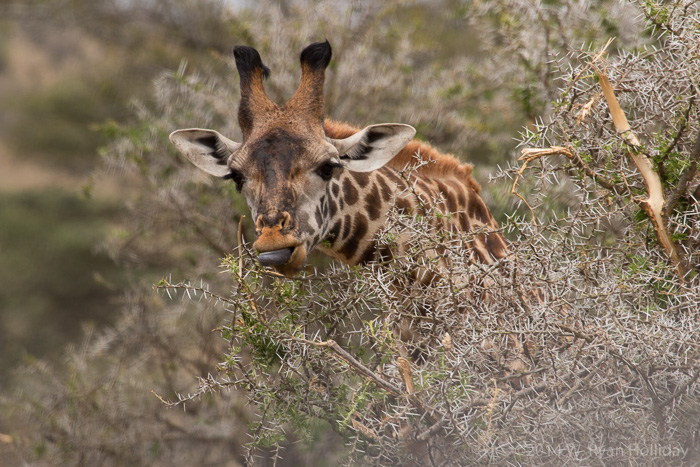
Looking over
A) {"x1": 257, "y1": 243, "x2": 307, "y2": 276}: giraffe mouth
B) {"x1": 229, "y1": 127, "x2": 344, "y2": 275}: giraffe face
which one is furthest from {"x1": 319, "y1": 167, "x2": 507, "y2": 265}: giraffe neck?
{"x1": 257, "y1": 243, "x2": 307, "y2": 276}: giraffe mouth

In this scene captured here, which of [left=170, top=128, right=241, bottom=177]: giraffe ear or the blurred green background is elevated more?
[left=170, top=128, right=241, bottom=177]: giraffe ear

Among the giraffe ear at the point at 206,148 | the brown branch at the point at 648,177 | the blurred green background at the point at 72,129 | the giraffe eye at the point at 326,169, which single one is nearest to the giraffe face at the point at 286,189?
the giraffe eye at the point at 326,169

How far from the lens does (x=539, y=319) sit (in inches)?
126

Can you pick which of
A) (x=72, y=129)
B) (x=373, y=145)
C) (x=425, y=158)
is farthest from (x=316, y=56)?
(x=72, y=129)

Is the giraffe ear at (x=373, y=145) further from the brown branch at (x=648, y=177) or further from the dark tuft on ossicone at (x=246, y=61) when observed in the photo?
the brown branch at (x=648, y=177)

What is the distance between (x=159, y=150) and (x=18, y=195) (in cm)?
783

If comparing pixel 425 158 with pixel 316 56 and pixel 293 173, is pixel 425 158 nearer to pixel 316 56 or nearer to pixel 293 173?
pixel 316 56

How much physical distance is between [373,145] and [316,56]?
55 centimetres

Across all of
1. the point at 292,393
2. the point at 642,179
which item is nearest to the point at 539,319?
the point at 642,179

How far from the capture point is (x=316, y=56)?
3920mm

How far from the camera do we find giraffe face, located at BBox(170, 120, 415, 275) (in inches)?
137

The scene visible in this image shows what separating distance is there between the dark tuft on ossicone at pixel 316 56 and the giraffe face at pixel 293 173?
31cm

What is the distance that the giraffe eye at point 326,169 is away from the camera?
374 cm

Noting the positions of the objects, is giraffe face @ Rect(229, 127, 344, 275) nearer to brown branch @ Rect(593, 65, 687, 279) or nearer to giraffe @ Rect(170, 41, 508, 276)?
giraffe @ Rect(170, 41, 508, 276)
